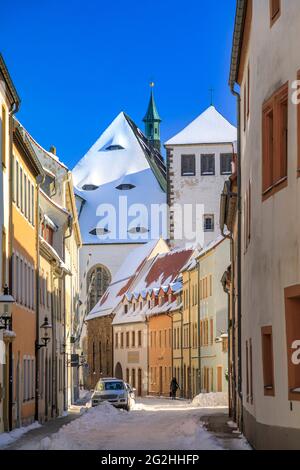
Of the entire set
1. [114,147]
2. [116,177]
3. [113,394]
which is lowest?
[113,394]

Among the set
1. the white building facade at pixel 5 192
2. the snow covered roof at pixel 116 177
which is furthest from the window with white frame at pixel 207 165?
the white building facade at pixel 5 192

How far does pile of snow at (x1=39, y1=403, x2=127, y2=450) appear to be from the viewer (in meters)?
21.0

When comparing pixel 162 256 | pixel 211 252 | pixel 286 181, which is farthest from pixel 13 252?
pixel 162 256

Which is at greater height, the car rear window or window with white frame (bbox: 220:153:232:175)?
window with white frame (bbox: 220:153:232:175)

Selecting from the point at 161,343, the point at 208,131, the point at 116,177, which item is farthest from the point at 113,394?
the point at 116,177

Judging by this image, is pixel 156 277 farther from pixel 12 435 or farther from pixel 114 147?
pixel 12 435

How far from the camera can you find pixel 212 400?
53875mm

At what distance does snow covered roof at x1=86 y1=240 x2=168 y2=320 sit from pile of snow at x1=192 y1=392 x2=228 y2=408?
126 feet

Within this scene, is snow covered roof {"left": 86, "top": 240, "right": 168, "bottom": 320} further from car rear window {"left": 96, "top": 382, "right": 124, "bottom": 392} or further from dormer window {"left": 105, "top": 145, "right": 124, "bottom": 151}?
car rear window {"left": 96, "top": 382, "right": 124, "bottom": 392}

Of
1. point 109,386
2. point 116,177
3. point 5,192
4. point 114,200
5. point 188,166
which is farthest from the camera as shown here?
point 116,177

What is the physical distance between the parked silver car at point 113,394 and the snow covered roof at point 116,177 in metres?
62.4

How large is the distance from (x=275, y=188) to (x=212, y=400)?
3710 cm

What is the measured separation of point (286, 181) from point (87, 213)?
97.6 m

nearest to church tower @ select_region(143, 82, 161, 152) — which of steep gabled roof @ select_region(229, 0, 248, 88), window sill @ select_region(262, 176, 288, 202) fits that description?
steep gabled roof @ select_region(229, 0, 248, 88)
